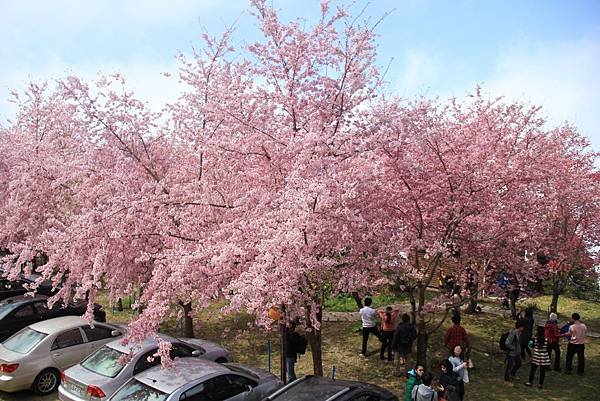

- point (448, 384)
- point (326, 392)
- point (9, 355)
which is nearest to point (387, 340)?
point (448, 384)

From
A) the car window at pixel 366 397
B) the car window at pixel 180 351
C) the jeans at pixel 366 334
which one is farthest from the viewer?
the jeans at pixel 366 334

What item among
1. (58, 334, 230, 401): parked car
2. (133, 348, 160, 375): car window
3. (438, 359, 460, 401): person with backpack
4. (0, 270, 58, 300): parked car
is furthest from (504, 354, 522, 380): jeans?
(0, 270, 58, 300): parked car

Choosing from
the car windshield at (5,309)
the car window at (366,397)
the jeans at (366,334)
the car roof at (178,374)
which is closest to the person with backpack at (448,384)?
the car window at (366,397)

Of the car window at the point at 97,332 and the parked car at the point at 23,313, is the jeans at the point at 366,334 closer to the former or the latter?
the car window at the point at 97,332

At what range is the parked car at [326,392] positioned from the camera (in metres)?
6.91

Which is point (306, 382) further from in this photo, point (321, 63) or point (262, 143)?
point (321, 63)

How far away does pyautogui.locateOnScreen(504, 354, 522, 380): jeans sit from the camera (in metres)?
10.8

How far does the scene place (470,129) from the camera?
11.8 meters

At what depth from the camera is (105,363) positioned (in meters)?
8.80

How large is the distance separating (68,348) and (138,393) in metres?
4.00

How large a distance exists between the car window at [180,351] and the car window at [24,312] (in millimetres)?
5099

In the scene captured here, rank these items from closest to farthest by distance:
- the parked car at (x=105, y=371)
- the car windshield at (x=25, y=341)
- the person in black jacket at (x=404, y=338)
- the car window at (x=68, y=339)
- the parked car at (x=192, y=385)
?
1. the parked car at (x=192, y=385)
2. the parked car at (x=105, y=371)
3. the car windshield at (x=25, y=341)
4. the car window at (x=68, y=339)
5. the person in black jacket at (x=404, y=338)

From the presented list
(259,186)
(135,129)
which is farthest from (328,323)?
(135,129)

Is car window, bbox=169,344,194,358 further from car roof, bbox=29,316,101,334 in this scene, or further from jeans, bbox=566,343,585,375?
jeans, bbox=566,343,585,375
